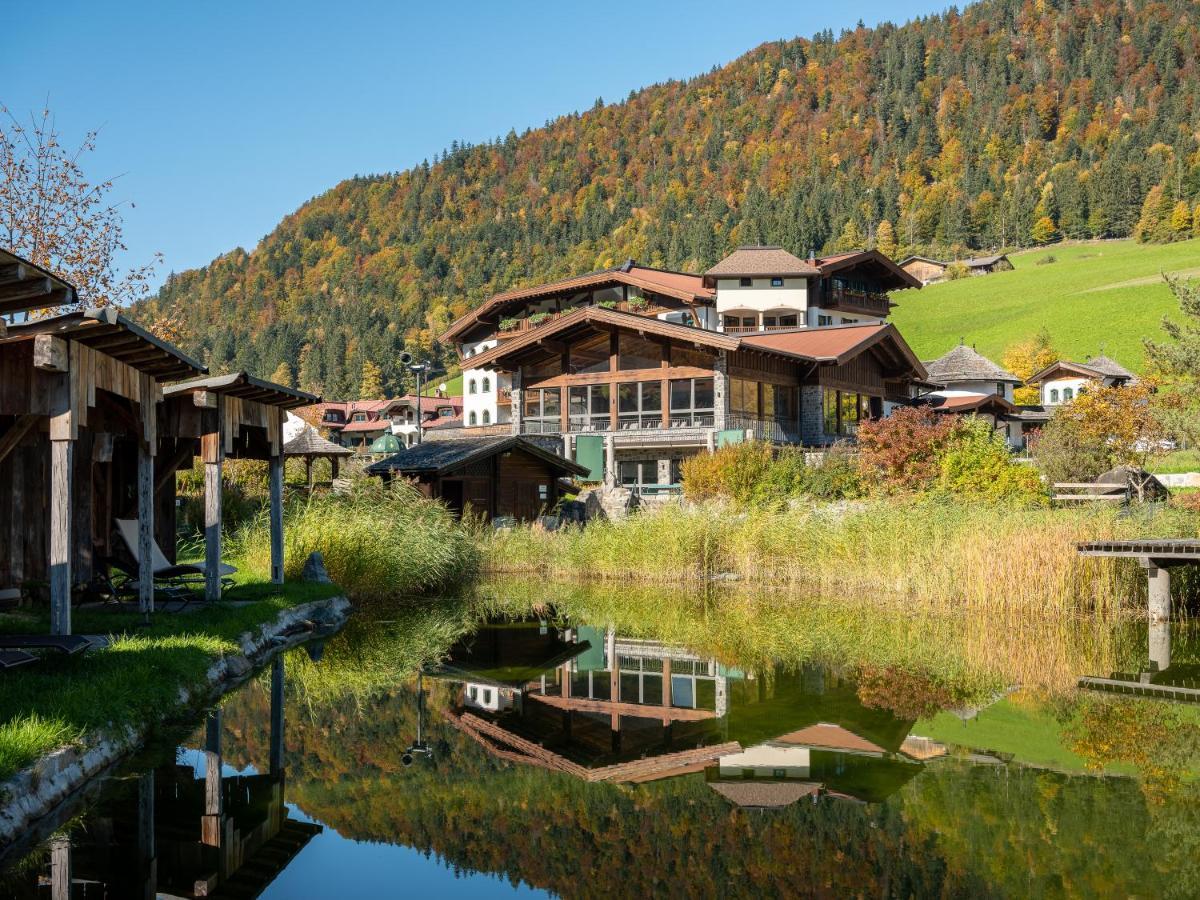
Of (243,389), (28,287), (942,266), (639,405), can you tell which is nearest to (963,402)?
(639,405)

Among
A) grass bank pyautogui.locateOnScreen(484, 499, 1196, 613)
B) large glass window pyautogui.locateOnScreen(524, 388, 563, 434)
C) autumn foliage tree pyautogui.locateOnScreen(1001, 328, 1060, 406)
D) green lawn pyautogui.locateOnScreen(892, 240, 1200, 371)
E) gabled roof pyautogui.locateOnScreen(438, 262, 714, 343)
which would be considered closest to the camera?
grass bank pyautogui.locateOnScreen(484, 499, 1196, 613)

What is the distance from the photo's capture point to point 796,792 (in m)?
7.32

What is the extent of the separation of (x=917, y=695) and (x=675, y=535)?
34.5 feet

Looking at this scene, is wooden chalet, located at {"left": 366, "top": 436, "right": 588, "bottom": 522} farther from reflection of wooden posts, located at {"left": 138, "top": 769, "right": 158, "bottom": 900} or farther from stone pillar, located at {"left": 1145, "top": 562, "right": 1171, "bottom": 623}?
reflection of wooden posts, located at {"left": 138, "top": 769, "right": 158, "bottom": 900}

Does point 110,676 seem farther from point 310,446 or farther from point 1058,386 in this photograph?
point 1058,386

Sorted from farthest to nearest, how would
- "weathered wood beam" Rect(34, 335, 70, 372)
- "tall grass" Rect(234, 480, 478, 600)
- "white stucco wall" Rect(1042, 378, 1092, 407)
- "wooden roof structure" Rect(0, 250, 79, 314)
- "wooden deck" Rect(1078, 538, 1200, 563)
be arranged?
"white stucco wall" Rect(1042, 378, 1092, 407)
"tall grass" Rect(234, 480, 478, 600)
"wooden deck" Rect(1078, 538, 1200, 563)
"weathered wood beam" Rect(34, 335, 70, 372)
"wooden roof structure" Rect(0, 250, 79, 314)

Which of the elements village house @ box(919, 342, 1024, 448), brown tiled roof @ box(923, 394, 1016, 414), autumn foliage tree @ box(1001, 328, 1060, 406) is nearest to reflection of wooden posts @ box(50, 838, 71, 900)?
brown tiled roof @ box(923, 394, 1016, 414)

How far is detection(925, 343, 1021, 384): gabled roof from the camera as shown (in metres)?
49.7

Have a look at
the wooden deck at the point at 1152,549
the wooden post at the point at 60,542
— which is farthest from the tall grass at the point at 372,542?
the wooden deck at the point at 1152,549

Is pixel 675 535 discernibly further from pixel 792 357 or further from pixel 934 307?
pixel 934 307

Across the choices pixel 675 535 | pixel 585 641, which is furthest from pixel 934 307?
pixel 585 641

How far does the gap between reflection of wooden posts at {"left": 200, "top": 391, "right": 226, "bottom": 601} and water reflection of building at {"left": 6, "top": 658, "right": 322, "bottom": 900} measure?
541 cm

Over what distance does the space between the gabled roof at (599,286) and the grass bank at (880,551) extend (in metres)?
24.8

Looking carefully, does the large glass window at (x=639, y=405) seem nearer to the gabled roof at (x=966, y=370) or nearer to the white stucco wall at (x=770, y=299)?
the white stucco wall at (x=770, y=299)
